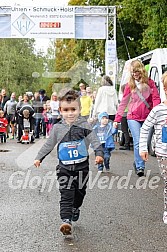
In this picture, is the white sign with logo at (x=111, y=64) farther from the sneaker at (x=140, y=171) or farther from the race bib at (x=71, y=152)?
the race bib at (x=71, y=152)

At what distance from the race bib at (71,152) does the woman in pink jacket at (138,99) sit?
3.39 m

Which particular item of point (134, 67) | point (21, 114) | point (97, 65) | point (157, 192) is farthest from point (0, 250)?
point (97, 65)

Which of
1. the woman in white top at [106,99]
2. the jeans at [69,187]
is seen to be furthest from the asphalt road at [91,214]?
the woman in white top at [106,99]

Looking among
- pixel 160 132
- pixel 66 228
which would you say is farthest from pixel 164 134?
pixel 66 228

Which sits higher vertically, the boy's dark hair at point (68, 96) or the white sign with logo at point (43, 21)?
the white sign with logo at point (43, 21)

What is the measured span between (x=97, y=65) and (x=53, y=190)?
101 feet

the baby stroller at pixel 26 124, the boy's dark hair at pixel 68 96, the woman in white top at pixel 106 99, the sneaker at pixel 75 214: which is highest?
the boy's dark hair at pixel 68 96

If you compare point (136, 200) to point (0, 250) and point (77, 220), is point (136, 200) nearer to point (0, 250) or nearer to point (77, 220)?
point (77, 220)

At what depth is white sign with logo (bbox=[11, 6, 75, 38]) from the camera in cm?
2202

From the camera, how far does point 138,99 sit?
364 inches

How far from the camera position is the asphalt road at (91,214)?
17.3 ft

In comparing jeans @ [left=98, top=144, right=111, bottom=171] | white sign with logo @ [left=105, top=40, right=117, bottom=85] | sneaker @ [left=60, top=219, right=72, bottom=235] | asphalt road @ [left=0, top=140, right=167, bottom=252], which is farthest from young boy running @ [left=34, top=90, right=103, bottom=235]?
white sign with logo @ [left=105, top=40, right=117, bottom=85]

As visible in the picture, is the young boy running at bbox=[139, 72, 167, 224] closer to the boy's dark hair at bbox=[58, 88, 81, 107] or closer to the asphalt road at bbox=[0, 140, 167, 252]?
the asphalt road at bbox=[0, 140, 167, 252]

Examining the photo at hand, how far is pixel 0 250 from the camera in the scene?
501 centimetres
